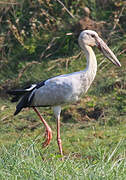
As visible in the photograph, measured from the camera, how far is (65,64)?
8742 mm

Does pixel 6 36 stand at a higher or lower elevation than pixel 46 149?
lower

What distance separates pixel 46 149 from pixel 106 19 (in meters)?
4.52

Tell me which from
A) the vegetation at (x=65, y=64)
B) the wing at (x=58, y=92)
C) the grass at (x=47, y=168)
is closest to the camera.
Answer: the grass at (x=47, y=168)

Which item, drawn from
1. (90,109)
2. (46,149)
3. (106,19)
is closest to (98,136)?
(90,109)

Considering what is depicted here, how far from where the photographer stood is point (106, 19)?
30.6 feet

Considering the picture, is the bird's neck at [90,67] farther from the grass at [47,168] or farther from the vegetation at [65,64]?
the grass at [47,168]

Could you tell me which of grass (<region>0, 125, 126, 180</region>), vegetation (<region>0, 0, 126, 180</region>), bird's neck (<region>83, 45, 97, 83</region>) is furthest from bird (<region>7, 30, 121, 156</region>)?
grass (<region>0, 125, 126, 180</region>)

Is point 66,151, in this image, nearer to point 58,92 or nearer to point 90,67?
point 58,92

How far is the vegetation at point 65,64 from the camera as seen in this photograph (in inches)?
267

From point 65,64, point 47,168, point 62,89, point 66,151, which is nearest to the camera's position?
point 47,168

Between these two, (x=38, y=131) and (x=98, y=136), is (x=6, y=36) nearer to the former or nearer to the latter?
(x=38, y=131)

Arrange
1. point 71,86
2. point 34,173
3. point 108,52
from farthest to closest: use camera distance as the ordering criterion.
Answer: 1. point 108,52
2. point 71,86
3. point 34,173

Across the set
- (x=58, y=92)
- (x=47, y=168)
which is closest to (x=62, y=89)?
(x=58, y=92)

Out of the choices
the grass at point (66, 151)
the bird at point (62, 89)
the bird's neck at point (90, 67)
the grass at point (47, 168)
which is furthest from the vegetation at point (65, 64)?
the bird's neck at point (90, 67)
